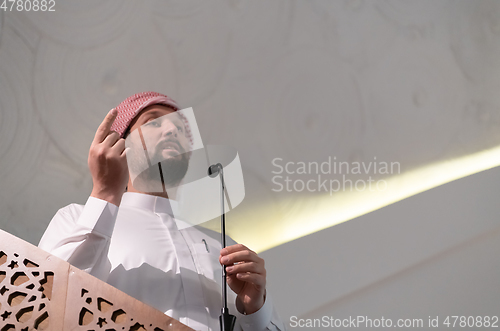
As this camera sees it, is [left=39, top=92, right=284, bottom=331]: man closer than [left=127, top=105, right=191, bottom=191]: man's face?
Yes

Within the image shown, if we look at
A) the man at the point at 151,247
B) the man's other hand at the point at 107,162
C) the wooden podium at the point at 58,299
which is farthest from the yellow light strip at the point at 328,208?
the wooden podium at the point at 58,299

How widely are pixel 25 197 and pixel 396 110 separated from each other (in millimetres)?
1710

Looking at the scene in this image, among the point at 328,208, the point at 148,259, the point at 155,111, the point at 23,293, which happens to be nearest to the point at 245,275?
the point at 148,259

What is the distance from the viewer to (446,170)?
2012 millimetres

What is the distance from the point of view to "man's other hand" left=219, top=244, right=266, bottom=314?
98 cm

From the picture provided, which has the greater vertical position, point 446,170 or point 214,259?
point 446,170

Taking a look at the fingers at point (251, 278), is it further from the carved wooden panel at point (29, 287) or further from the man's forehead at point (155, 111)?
the man's forehead at point (155, 111)

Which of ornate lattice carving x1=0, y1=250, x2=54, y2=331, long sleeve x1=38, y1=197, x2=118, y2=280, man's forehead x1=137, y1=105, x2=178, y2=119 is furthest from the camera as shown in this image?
man's forehead x1=137, y1=105, x2=178, y2=119

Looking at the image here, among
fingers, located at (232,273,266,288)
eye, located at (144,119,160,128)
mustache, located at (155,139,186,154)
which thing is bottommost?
fingers, located at (232,273,266,288)

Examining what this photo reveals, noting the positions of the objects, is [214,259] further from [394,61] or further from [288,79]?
[394,61]

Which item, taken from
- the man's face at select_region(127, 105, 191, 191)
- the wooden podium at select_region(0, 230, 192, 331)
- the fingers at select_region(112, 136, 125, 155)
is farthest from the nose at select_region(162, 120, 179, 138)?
the wooden podium at select_region(0, 230, 192, 331)

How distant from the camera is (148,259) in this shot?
108 centimetres

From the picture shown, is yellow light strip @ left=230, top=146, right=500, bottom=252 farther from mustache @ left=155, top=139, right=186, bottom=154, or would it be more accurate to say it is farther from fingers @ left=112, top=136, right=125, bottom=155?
fingers @ left=112, top=136, right=125, bottom=155

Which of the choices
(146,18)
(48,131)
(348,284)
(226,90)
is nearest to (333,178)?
(348,284)
